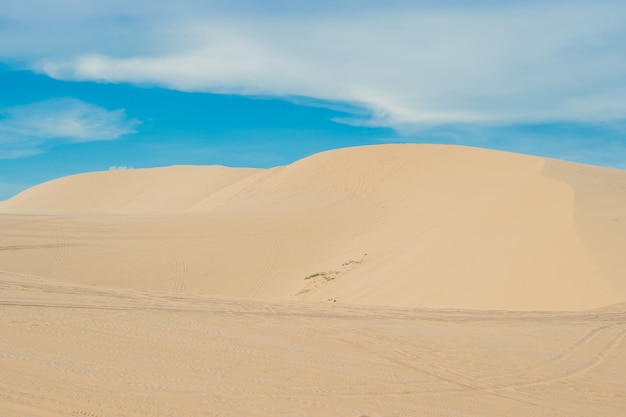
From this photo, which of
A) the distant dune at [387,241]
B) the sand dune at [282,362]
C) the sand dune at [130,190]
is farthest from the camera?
the sand dune at [130,190]

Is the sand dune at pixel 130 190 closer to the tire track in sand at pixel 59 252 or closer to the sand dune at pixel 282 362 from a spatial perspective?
the tire track in sand at pixel 59 252

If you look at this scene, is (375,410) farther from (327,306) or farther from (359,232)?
(359,232)

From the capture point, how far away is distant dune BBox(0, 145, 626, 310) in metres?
16.4

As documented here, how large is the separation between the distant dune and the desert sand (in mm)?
97

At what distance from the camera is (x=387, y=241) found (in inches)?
958

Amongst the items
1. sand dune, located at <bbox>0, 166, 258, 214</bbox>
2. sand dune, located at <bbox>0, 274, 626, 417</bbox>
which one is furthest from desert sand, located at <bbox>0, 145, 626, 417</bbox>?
sand dune, located at <bbox>0, 166, 258, 214</bbox>

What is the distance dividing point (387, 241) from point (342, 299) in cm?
671

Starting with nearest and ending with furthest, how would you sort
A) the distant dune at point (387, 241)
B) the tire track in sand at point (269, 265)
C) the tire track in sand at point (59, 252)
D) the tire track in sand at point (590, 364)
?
the tire track in sand at point (590, 364)
the distant dune at point (387, 241)
the tire track in sand at point (269, 265)
the tire track in sand at point (59, 252)

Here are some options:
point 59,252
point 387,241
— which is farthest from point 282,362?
point 59,252

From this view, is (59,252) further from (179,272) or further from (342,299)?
(342,299)

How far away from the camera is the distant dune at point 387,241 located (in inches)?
645

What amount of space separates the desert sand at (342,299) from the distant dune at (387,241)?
10cm

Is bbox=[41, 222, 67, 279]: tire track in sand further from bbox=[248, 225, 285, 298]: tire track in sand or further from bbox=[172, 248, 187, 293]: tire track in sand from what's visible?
bbox=[248, 225, 285, 298]: tire track in sand

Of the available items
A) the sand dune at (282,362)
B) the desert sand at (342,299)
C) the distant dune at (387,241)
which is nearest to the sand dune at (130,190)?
the desert sand at (342,299)
